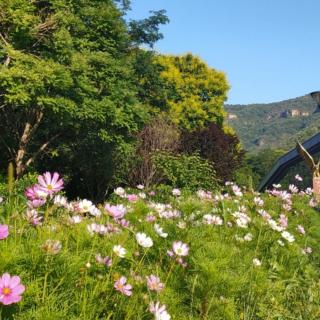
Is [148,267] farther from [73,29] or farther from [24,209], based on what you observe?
[73,29]

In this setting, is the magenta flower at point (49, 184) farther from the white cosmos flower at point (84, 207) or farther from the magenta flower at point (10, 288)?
the magenta flower at point (10, 288)

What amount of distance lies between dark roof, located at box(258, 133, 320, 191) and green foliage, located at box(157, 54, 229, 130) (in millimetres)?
7650

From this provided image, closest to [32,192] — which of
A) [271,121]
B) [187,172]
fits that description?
[187,172]

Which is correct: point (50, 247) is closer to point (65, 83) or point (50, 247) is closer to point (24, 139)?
point (65, 83)

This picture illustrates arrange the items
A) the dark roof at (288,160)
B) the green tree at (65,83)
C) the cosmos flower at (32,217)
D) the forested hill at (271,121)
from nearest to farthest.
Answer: the cosmos flower at (32,217)
the green tree at (65,83)
the dark roof at (288,160)
the forested hill at (271,121)

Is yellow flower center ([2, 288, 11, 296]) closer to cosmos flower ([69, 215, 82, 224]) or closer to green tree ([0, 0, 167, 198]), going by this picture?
cosmos flower ([69, 215, 82, 224])

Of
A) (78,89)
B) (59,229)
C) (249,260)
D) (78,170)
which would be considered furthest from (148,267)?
(78,170)

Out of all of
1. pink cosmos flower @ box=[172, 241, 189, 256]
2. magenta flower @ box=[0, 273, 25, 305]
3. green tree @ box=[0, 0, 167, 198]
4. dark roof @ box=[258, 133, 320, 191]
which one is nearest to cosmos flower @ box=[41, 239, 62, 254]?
magenta flower @ box=[0, 273, 25, 305]

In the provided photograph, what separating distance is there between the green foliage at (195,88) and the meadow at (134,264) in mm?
33495

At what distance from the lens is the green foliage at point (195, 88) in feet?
124

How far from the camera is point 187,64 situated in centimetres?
4022

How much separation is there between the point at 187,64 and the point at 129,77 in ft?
73.4

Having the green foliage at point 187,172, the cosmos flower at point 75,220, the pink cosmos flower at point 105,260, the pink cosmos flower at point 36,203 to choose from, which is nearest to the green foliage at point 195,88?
the green foliage at point 187,172

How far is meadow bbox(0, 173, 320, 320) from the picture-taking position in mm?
2086
